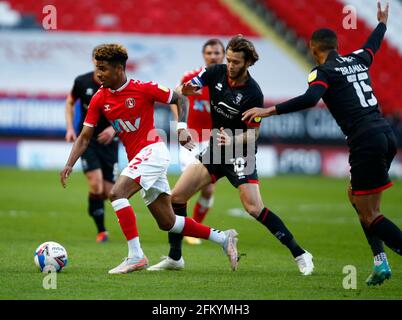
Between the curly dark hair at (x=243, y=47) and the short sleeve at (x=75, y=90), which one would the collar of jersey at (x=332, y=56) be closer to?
the curly dark hair at (x=243, y=47)

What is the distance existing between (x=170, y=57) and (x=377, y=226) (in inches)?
744

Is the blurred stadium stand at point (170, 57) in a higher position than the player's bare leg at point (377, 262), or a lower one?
higher

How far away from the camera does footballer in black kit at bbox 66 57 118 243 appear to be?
38.4 ft

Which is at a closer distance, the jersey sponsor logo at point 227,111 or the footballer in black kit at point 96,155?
the jersey sponsor logo at point 227,111

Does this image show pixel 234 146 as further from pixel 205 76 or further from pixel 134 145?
pixel 134 145

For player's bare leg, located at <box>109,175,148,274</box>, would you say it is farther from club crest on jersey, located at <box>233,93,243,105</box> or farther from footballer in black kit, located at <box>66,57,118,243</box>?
footballer in black kit, located at <box>66,57,118,243</box>

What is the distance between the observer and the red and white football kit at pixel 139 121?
845 centimetres

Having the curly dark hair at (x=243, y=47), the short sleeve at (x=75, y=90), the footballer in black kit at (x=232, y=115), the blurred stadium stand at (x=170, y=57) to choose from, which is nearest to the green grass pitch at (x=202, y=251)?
the footballer in black kit at (x=232, y=115)

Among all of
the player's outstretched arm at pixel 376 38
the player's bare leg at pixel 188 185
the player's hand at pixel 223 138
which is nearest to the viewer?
the player's outstretched arm at pixel 376 38

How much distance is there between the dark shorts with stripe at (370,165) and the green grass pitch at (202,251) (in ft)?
3.04

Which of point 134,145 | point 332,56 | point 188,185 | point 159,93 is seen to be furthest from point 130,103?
point 332,56

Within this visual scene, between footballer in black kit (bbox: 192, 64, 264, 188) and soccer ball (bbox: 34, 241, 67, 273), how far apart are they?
6.39 ft

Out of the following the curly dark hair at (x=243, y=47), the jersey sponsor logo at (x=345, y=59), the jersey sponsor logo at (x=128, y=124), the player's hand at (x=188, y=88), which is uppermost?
the curly dark hair at (x=243, y=47)

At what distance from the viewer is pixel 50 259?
325 inches
